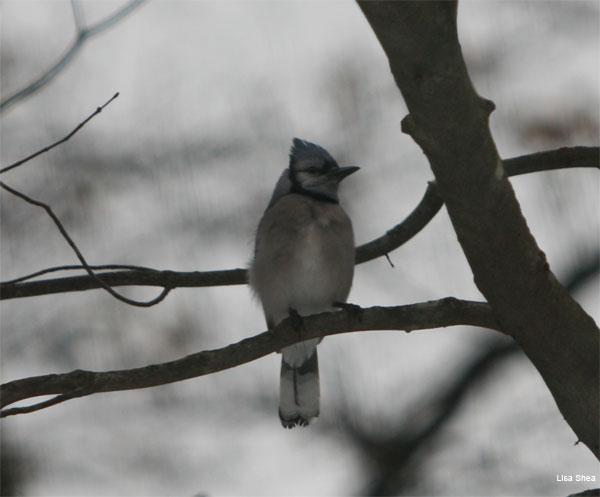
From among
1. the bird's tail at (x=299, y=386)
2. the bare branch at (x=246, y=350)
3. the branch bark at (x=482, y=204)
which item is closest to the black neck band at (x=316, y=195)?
the bird's tail at (x=299, y=386)

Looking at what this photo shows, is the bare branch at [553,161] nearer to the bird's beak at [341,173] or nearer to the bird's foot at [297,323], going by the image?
the bird's foot at [297,323]

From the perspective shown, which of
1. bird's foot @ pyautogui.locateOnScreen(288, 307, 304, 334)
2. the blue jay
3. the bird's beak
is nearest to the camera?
bird's foot @ pyautogui.locateOnScreen(288, 307, 304, 334)

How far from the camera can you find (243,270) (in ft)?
13.6

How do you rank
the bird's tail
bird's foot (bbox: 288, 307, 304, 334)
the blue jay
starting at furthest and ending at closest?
the bird's tail, the blue jay, bird's foot (bbox: 288, 307, 304, 334)

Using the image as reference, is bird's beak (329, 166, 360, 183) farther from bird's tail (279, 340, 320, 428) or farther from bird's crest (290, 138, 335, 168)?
bird's tail (279, 340, 320, 428)

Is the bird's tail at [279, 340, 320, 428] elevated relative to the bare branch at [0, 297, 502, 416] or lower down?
elevated

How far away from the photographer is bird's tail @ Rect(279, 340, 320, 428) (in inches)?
176

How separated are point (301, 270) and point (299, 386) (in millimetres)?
650

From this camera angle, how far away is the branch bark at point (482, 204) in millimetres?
2277

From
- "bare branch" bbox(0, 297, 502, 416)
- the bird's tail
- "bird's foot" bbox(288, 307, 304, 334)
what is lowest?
"bare branch" bbox(0, 297, 502, 416)

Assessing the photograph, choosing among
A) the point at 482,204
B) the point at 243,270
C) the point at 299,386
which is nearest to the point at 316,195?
the point at 243,270

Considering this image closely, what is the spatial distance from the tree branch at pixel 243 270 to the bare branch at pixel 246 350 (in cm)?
58

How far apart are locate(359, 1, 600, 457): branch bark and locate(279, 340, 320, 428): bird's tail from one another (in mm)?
1886

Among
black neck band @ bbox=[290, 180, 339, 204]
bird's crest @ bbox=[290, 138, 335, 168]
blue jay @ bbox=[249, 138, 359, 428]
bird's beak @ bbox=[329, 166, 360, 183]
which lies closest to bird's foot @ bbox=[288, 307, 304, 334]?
blue jay @ bbox=[249, 138, 359, 428]
